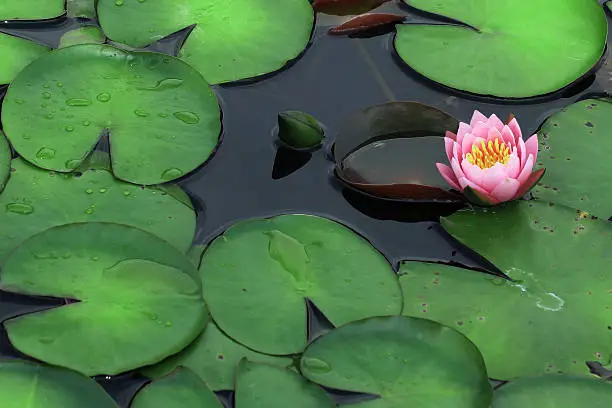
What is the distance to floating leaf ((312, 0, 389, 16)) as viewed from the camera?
8.31 feet

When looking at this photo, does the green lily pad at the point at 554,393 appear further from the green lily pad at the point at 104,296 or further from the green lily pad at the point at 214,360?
the green lily pad at the point at 104,296

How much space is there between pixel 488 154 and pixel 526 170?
0.12 metres

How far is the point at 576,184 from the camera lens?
81.1 inches

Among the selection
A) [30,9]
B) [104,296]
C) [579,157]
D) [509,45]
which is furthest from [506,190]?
[30,9]

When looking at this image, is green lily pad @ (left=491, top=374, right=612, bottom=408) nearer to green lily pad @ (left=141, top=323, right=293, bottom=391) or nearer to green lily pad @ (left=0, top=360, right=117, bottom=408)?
green lily pad @ (left=141, top=323, right=293, bottom=391)

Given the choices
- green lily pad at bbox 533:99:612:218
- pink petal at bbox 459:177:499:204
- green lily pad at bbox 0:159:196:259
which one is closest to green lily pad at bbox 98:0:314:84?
green lily pad at bbox 0:159:196:259

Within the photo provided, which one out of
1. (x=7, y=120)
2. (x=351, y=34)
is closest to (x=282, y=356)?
(x=7, y=120)

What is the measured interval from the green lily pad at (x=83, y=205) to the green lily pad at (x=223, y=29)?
50 cm

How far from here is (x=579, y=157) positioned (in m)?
2.11

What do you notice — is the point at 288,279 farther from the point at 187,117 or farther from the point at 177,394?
the point at 187,117

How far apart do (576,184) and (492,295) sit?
1.55ft

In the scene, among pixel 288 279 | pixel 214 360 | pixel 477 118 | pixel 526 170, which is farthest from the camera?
pixel 477 118

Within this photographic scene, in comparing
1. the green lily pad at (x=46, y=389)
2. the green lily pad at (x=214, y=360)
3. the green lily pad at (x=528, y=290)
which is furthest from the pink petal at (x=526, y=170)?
the green lily pad at (x=46, y=389)

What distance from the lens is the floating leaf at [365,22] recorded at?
8.16 feet
